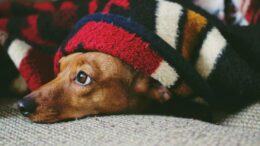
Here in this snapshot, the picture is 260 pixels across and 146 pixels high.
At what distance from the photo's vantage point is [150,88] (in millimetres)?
1279

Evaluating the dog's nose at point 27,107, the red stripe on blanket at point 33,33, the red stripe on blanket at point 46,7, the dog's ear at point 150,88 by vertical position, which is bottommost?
the dog's nose at point 27,107

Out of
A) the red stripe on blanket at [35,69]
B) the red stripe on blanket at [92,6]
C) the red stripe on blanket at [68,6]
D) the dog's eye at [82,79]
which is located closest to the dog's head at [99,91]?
the dog's eye at [82,79]

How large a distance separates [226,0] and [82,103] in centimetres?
88

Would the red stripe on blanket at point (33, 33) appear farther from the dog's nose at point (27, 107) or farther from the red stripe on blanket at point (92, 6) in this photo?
the dog's nose at point (27, 107)

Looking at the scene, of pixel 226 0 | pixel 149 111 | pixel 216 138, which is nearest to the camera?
pixel 216 138

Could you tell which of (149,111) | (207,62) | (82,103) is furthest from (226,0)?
(82,103)

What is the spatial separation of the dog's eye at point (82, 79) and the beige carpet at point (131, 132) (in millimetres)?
141

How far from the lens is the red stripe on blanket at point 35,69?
4.52ft

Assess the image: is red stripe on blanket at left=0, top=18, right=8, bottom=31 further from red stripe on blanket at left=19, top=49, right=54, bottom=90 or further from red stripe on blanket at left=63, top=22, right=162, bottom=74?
red stripe on blanket at left=63, top=22, right=162, bottom=74

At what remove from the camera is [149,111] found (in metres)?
1.30

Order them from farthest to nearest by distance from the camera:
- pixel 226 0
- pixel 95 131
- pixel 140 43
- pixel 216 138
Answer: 1. pixel 226 0
2. pixel 140 43
3. pixel 95 131
4. pixel 216 138

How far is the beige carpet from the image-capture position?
915 millimetres

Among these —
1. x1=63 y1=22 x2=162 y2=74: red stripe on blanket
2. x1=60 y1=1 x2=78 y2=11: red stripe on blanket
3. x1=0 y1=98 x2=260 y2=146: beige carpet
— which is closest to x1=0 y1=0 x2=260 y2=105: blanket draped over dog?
x1=63 y1=22 x2=162 y2=74: red stripe on blanket

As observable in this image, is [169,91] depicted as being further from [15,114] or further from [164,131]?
[15,114]
